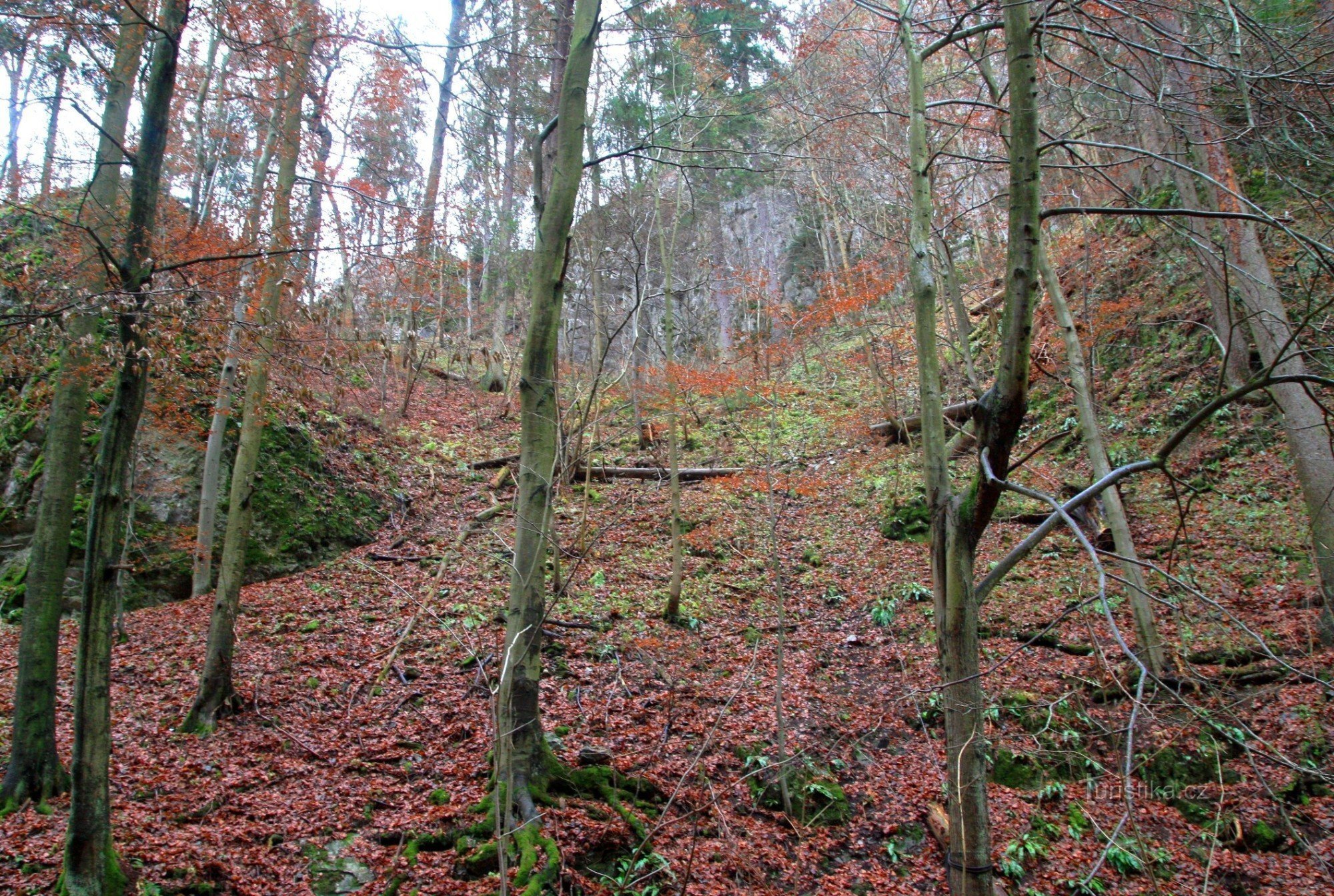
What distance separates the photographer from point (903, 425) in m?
13.6

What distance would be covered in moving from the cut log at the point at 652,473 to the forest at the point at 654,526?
232 mm

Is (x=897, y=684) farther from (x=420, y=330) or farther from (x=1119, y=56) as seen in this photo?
(x=420, y=330)

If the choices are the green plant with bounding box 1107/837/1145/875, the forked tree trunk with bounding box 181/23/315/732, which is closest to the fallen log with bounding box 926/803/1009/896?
the green plant with bounding box 1107/837/1145/875

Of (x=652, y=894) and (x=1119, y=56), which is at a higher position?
(x=1119, y=56)

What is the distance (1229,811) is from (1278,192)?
30.8 feet

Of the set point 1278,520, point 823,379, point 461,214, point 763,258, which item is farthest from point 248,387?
point 763,258

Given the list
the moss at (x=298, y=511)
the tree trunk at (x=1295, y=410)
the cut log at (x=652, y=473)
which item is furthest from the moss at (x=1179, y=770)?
the moss at (x=298, y=511)

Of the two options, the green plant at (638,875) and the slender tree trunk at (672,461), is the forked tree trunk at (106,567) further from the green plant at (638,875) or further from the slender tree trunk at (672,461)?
the slender tree trunk at (672,461)

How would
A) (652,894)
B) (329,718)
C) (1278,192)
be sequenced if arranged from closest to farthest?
(652,894)
(329,718)
(1278,192)

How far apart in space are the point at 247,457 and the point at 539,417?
12.1 feet

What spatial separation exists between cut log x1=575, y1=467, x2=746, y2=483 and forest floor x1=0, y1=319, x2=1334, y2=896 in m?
2.41

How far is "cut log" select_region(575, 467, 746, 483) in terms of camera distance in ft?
45.9

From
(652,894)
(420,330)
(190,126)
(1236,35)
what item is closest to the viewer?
(1236,35)

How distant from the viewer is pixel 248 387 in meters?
6.82
